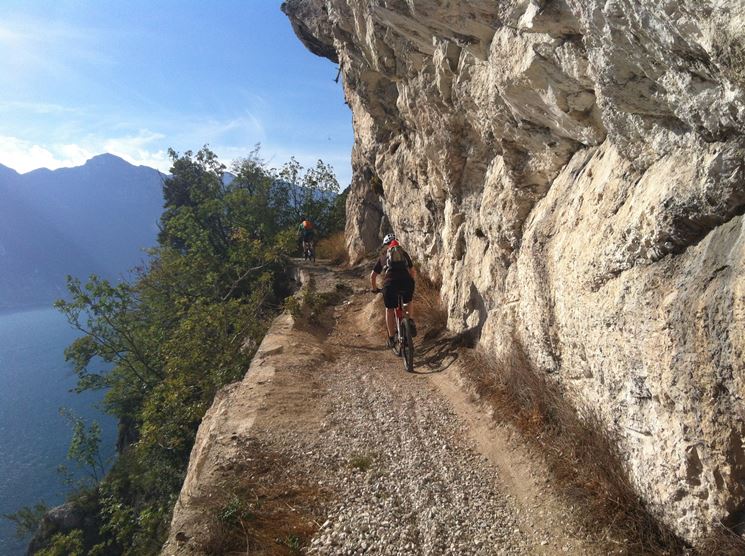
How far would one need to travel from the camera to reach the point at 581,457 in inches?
163

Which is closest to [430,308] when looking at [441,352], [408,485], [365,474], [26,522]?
[441,352]

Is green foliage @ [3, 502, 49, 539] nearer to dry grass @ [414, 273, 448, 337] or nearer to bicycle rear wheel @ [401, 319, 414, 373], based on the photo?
dry grass @ [414, 273, 448, 337]

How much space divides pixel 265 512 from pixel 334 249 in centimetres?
1577

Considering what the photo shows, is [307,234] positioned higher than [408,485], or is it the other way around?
[307,234]

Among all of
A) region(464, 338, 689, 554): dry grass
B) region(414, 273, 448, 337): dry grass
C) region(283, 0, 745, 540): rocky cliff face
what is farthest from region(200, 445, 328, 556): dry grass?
region(414, 273, 448, 337): dry grass

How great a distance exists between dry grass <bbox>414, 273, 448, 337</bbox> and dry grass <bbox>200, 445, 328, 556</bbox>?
5.02 meters

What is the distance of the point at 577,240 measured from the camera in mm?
4391

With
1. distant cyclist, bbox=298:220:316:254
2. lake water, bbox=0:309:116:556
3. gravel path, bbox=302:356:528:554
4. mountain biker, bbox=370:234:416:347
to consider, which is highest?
distant cyclist, bbox=298:220:316:254

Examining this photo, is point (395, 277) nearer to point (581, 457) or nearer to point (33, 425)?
point (581, 457)

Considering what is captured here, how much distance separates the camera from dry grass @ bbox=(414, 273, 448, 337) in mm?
9281

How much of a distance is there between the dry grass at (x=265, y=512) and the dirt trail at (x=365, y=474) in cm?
1

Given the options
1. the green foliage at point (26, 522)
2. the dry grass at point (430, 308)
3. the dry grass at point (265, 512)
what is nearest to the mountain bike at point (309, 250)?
the dry grass at point (430, 308)

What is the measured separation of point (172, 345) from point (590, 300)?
11.1 metres

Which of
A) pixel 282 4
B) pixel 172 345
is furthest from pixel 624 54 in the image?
pixel 282 4
